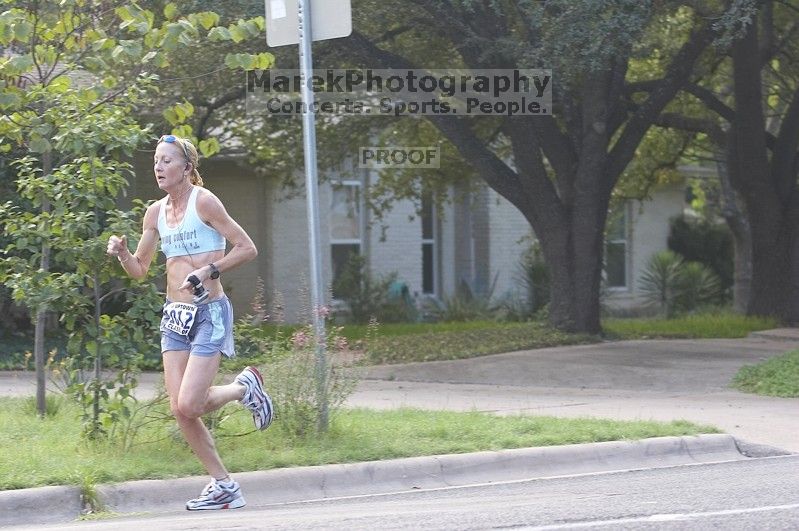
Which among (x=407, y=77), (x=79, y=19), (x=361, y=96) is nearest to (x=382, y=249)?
(x=361, y=96)

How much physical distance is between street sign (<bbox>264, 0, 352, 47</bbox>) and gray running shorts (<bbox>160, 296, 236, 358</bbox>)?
2.46 metres

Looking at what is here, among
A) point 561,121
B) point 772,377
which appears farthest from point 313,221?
point 561,121

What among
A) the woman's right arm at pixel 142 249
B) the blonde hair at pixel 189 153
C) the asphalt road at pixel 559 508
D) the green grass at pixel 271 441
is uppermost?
the blonde hair at pixel 189 153

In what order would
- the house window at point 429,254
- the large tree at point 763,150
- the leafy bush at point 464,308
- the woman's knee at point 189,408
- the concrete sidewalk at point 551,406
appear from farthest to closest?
the house window at point 429,254 < the leafy bush at point 464,308 < the large tree at point 763,150 < the concrete sidewalk at point 551,406 < the woman's knee at point 189,408

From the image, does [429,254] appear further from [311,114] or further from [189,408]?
[189,408]

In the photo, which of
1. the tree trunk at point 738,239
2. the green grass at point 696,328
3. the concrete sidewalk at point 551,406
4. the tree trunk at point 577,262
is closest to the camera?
the concrete sidewalk at point 551,406

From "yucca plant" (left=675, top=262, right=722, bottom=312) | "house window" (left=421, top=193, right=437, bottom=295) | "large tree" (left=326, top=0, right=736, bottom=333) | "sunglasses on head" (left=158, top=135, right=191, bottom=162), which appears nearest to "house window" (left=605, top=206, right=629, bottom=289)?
"yucca plant" (left=675, top=262, right=722, bottom=312)

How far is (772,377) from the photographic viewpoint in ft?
39.5

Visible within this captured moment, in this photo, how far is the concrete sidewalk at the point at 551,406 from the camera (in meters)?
7.16

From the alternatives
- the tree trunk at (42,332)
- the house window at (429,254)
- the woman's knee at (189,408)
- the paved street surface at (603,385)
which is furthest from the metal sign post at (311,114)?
the house window at (429,254)

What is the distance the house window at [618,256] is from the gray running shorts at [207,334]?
20387 mm

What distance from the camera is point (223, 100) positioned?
15555 mm

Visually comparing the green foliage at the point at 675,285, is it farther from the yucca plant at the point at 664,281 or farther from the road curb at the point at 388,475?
the road curb at the point at 388,475

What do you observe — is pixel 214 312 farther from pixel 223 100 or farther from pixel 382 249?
pixel 382 249
